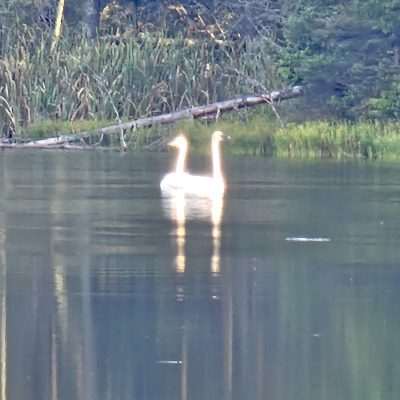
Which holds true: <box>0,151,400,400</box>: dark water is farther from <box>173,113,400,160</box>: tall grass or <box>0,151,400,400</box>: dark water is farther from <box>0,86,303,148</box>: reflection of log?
<box>0,86,303,148</box>: reflection of log

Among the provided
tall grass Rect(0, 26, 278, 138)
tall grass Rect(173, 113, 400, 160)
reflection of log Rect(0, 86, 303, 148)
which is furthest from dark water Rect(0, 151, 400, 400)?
tall grass Rect(0, 26, 278, 138)

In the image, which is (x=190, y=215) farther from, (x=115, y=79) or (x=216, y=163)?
(x=115, y=79)

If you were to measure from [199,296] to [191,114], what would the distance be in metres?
27.0

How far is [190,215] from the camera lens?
21953mm

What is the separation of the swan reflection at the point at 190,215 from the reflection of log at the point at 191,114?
14.3m

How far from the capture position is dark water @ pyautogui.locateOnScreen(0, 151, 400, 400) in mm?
10359

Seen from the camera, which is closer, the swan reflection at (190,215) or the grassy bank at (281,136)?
the swan reflection at (190,215)

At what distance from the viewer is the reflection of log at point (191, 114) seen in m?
39.8

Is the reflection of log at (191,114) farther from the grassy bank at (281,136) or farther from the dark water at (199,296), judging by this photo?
the dark water at (199,296)

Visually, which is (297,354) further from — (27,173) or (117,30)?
(117,30)

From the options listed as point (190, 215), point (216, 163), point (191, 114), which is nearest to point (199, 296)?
point (190, 215)

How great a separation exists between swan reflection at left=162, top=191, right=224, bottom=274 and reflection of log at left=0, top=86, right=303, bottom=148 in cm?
1427

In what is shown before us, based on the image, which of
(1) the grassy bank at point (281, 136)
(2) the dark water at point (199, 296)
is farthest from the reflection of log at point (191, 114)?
(2) the dark water at point (199, 296)

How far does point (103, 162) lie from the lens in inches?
1350
